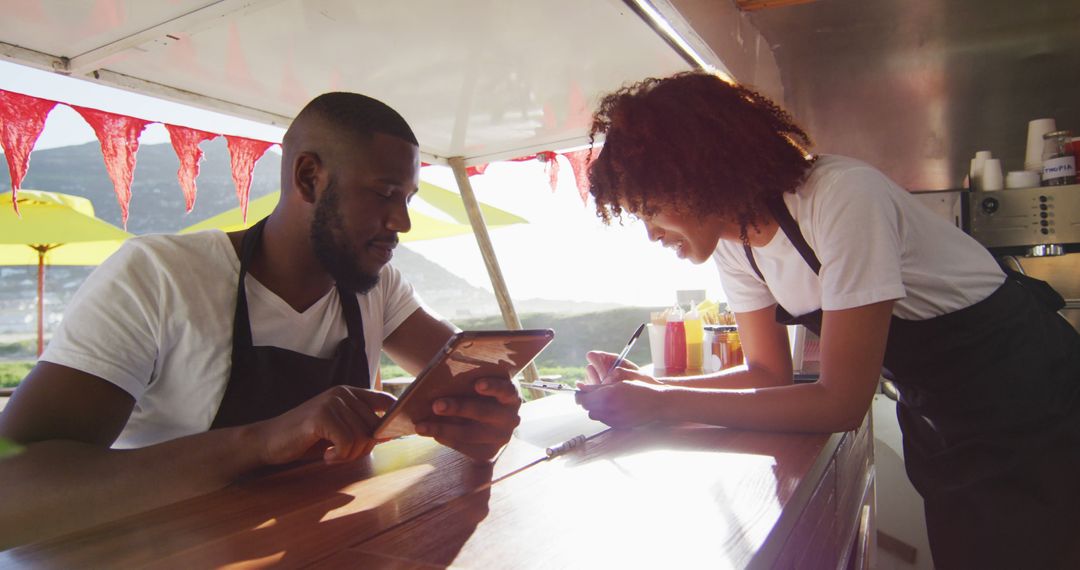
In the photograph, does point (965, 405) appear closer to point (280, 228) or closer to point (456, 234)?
point (280, 228)

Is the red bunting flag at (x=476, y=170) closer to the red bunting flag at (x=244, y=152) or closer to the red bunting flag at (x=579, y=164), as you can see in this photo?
the red bunting flag at (x=579, y=164)

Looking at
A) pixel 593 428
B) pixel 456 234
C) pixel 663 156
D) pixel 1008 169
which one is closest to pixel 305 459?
pixel 593 428

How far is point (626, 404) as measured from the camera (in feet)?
4.10

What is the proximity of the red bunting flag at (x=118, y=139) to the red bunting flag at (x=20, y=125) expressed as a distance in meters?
0.16

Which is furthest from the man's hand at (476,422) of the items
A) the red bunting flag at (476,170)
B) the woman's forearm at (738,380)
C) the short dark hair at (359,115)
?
the red bunting flag at (476,170)

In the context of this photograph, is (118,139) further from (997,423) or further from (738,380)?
(997,423)

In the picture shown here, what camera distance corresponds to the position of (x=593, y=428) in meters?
1.32

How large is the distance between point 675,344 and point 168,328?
157 cm

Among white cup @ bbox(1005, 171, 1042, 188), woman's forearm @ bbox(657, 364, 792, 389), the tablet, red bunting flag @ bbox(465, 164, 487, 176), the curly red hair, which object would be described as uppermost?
red bunting flag @ bbox(465, 164, 487, 176)

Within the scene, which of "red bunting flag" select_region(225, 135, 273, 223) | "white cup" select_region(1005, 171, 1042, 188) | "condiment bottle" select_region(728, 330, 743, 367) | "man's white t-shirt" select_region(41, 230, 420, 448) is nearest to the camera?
"man's white t-shirt" select_region(41, 230, 420, 448)

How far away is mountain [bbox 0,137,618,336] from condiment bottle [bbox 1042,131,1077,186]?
1678 centimetres

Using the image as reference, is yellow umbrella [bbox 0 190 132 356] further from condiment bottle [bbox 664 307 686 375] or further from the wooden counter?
the wooden counter

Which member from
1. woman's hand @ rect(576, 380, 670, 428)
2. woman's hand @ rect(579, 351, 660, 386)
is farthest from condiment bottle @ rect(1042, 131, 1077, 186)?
woman's hand @ rect(576, 380, 670, 428)

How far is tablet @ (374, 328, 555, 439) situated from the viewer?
0.92 m
